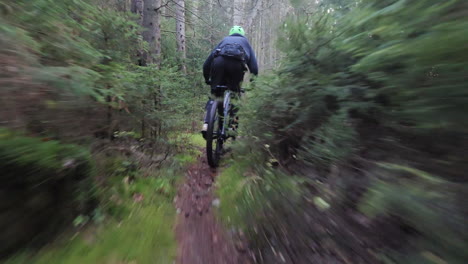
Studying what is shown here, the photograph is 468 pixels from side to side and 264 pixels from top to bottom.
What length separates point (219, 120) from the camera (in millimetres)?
4184

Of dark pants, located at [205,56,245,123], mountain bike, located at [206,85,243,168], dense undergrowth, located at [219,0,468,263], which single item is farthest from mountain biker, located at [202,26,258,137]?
dense undergrowth, located at [219,0,468,263]

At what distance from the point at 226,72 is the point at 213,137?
1.14 m

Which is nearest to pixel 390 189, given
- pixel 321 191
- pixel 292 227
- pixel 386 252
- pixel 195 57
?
pixel 386 252

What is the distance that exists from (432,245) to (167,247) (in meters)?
1.70

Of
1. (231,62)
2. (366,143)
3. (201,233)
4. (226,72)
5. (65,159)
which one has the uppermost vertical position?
(231,62)

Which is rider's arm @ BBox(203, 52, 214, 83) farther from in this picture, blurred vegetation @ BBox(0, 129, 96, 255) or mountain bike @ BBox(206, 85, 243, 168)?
blurred vegetation @ BBox(0, 129, 96, 255)

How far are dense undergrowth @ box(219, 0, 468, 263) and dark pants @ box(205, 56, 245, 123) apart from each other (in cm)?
159

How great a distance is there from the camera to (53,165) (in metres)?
1.55

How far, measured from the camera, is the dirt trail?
6.15ft

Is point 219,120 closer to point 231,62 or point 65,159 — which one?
point 231,62

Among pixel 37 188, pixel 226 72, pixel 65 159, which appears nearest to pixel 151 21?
pixel 226 72

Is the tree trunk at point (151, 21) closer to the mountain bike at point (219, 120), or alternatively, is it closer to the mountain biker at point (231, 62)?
the mountain biker at point (231, 62)

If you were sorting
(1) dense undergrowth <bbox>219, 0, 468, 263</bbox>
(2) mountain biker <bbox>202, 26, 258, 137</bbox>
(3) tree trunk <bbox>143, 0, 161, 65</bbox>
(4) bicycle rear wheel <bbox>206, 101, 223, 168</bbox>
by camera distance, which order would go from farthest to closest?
(3) tree trunk <bbox>143, 0, 161, 65</bbox>, (2) mountain biker <bbox>202, 26, 258, 137</bbox>, (4) bicycle rear wheel <bbox>206, 101, 223, 168</bbox>, (1) dense undergrowth <bbox>219, 0, 468, 263</bbox>

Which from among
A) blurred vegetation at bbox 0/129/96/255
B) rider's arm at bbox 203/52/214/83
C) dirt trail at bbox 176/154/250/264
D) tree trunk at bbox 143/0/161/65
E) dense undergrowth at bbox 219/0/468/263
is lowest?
dirt trail at bbox 176/154/250/264
